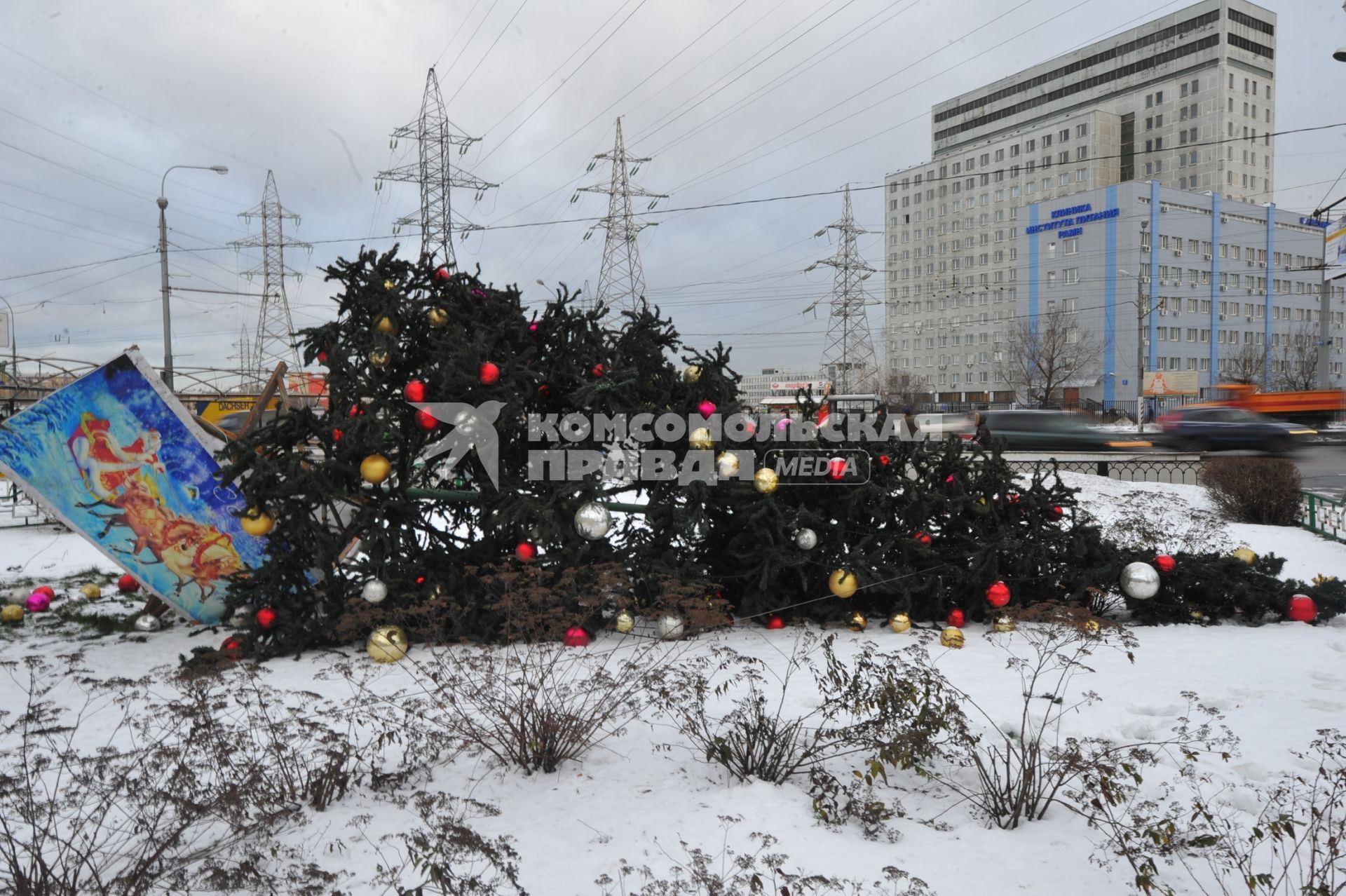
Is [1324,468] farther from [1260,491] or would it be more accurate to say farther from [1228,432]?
[1260,491]

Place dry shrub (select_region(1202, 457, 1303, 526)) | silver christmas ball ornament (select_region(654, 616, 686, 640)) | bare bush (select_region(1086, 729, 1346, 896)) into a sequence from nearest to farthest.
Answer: bare bush (select_region(1086, 729, 1346, 896))
silver christmas ball ornament (select_region(654, 616, 686, 640))
dry shrub (select_region(1202, 457, 1303, 526))

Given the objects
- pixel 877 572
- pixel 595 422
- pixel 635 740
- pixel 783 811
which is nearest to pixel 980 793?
pixel 783 811

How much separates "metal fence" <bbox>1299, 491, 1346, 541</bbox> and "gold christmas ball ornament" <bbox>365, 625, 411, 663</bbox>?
32.2 ft

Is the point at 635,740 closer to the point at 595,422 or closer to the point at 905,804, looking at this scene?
the point at 905,804

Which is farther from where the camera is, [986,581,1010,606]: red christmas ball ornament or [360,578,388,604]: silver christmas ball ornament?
[986,581,1010,606]: red christmas ball ornament

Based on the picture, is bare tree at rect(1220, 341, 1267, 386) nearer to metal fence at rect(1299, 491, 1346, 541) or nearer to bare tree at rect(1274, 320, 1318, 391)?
bare tree at rect(1274, 320, 1318, 391)

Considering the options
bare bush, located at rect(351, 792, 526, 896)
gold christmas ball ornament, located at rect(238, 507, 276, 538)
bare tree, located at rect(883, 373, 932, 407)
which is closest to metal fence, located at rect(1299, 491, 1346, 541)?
bare bush, located at rect(351, 792, 526, 896)

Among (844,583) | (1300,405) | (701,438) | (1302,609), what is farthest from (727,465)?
(1300,405)

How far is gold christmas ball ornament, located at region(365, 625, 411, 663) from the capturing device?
5.14 metres

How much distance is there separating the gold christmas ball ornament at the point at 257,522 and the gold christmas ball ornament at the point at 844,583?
3702 millimetres

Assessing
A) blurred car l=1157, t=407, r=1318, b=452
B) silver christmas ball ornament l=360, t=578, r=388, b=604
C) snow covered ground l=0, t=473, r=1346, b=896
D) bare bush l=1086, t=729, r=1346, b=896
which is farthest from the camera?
blurred car l=1157, t=407, r=1318, b=452

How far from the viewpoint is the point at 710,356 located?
243 inches

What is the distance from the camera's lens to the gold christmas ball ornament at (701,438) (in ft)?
18.6

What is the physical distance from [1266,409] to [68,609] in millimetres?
35895
